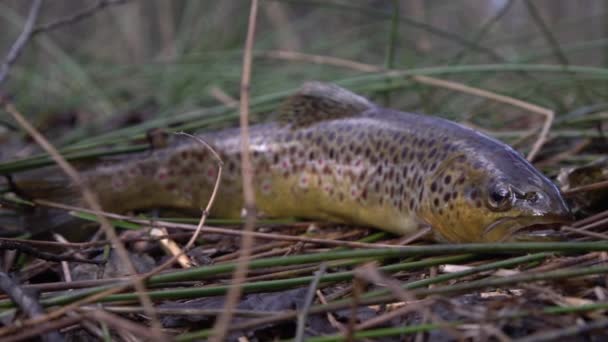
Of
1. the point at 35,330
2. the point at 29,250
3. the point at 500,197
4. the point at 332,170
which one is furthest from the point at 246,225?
the point at 332,170

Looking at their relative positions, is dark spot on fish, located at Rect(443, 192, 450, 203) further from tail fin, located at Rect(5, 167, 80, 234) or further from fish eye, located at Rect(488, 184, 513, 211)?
tail fin, located at Rect(5, 167, 80, 234)

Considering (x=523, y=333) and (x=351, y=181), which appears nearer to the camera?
(x=523, y=333)

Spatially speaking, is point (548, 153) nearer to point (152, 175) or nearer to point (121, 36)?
point (152, 175)

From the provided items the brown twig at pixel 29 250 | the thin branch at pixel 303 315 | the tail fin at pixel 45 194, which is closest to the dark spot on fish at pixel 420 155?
the thin branch at pixel 303 315

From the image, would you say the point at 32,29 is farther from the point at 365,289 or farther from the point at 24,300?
the point at 365,289

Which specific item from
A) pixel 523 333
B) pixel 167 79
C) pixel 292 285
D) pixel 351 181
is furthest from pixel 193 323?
pixel 167 79

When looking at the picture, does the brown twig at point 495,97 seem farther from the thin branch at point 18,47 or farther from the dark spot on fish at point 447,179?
the thin branch at point 18,47
